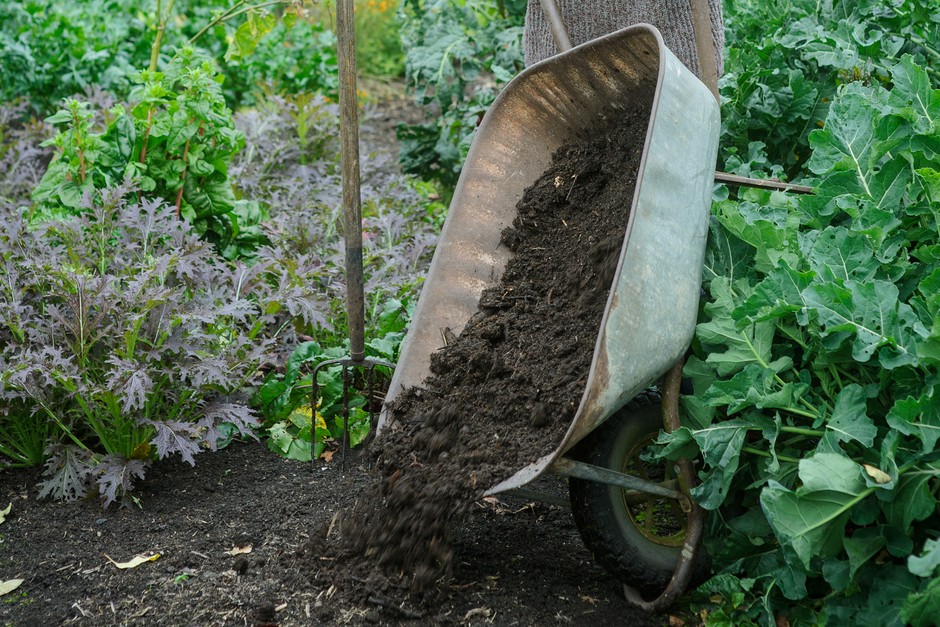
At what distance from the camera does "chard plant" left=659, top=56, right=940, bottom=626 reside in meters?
1.96

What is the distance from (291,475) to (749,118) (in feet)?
7.25

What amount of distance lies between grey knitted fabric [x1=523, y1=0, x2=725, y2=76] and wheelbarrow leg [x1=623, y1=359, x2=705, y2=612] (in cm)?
122

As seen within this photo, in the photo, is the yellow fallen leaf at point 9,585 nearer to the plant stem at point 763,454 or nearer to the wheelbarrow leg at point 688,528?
the wheelbarrow leg at point 688,528

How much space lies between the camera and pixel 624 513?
2359 millimetres

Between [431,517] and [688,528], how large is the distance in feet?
2.24

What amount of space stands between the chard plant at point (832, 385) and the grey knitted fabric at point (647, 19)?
0.62 metres

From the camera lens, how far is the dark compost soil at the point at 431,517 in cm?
229

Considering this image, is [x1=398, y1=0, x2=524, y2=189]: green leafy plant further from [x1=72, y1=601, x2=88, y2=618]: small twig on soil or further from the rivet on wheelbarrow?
[x1=72, y1=601, x2=88, y2=618]: small twig on soil

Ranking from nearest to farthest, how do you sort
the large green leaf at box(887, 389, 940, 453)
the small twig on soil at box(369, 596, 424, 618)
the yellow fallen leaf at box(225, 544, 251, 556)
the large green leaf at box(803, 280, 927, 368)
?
the large green leaf at box(887, 389, 940, 453) → the large green leaf at box(803, 280, 927, 368) → the small twig on soil at box(369, 596, 424, 618) → the yellow fallen leaf at box(225, 544, 251, 556)

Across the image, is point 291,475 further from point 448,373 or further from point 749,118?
point 749,118

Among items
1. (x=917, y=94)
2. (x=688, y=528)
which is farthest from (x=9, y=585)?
(x=917, y=94)

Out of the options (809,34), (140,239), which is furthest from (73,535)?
(809,34)

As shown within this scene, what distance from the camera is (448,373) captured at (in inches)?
104

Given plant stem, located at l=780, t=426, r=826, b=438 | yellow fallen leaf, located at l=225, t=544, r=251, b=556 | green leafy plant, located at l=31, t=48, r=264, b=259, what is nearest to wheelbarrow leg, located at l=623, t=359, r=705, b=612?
plant stem, located at l=780, t=426, r=826, b=438
